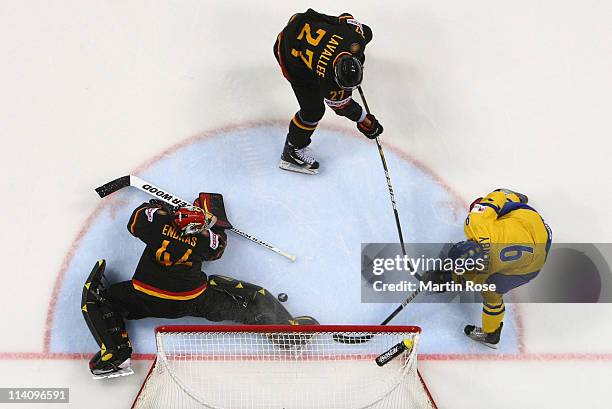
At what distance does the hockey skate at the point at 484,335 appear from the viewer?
3.81 meters

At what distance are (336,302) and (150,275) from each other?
1090 mm

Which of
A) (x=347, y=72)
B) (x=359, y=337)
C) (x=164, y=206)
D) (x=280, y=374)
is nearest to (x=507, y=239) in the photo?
(x=359, y=337)

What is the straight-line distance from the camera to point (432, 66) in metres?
4.45

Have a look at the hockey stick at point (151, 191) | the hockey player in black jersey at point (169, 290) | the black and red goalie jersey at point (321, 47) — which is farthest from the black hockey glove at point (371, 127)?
the hockey player in black jersey at point (169, 290)

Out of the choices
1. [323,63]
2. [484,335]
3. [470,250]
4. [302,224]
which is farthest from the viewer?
[302,224]

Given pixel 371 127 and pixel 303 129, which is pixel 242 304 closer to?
pixel 303 129

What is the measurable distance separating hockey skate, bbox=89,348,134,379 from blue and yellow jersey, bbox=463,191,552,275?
199cm

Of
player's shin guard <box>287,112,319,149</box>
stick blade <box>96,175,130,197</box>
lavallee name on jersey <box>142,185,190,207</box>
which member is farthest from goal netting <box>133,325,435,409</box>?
player's shin guard <box>287,112,319,149</box>

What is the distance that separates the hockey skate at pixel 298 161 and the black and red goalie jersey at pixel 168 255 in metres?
0.74

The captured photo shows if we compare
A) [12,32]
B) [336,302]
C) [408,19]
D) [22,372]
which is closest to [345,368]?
[336,302]

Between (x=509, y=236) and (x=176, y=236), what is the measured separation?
1.71m

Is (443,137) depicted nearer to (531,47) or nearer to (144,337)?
(531,47)

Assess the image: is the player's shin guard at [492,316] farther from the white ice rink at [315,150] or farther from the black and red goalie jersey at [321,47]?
the black and red goalie jersey at [321,47]

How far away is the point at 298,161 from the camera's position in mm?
4137
